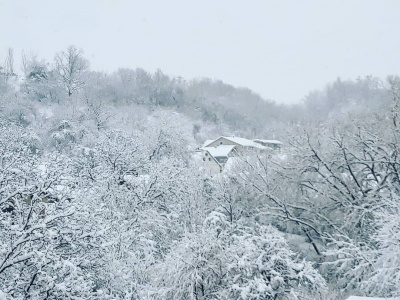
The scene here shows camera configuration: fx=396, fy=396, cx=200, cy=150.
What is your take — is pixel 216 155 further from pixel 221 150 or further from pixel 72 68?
pixel 72 68

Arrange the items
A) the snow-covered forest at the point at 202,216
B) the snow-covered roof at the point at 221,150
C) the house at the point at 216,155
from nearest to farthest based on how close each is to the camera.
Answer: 1. the snow-covered forest at the point at 202,216
2. the house at the point at 216,155
3. the snow-covered roof at the point at 221,150

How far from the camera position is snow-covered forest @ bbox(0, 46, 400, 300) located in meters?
9.88

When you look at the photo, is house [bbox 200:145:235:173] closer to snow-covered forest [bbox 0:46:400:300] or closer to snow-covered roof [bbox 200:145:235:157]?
snow-covered roof [bbox 200:145:235:157]

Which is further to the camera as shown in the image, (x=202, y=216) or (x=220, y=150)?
(x=220, y=150)

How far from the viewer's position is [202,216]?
20016mm

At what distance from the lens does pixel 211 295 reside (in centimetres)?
1298

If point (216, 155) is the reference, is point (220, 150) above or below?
above

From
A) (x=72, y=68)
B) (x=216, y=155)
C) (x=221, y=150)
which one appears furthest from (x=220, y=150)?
(x=72, y=68)

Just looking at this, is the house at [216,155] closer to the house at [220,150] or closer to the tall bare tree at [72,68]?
the house at [220,150]

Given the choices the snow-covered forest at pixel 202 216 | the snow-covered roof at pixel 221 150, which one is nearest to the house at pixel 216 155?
the snow-covered roof at pixel 221 150

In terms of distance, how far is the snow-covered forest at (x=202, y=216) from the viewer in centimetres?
988

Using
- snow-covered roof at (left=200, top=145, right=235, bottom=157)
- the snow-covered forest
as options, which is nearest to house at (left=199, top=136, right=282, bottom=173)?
snow-covered roof at (left=200, top=145, right=235, bottom=157)

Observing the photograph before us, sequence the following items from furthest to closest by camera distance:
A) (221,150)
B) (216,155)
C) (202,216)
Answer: (221,150) → (216,155) → (202,216)

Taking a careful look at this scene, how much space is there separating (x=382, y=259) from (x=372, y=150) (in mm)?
7695
